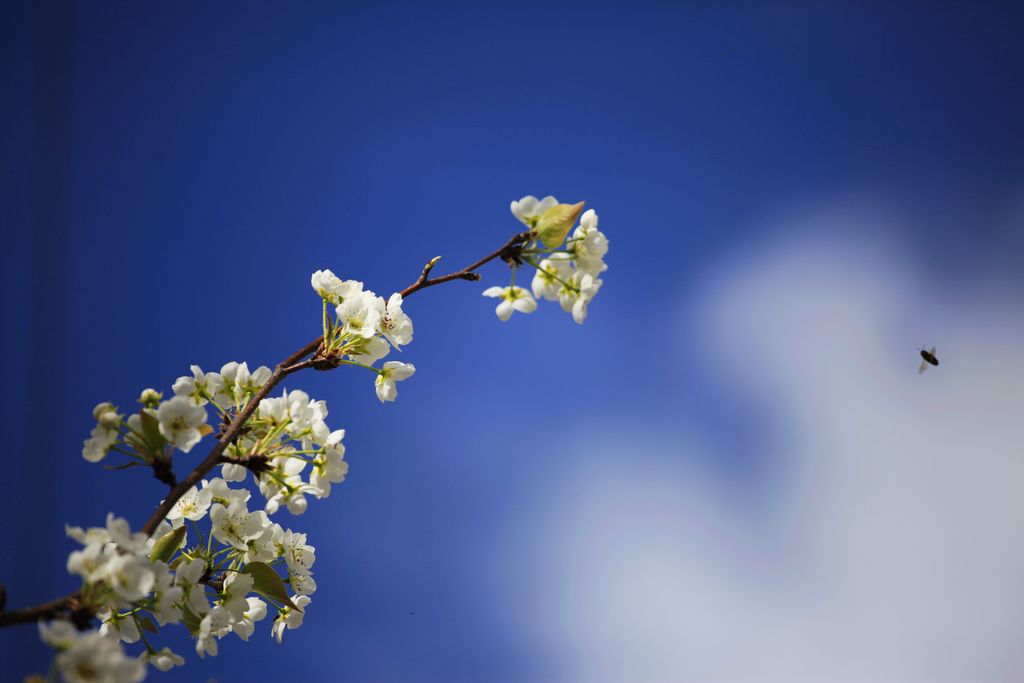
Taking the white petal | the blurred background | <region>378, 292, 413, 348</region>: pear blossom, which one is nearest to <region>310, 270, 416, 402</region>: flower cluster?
<region>378, 292, 413, 348</region>: pear blossom

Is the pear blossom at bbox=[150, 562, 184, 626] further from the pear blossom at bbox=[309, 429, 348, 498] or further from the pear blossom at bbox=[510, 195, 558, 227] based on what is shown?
the pear blossom at bbox=[510, 195, 558, 227]

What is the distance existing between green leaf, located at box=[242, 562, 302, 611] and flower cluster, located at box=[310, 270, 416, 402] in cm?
20

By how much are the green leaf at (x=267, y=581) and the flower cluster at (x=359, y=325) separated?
20cm

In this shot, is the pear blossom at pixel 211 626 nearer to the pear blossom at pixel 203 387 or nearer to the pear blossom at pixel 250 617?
the pear blossom at pixel 250 617

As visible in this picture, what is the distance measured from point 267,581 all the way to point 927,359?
1.88 m

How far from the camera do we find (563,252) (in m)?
0.75

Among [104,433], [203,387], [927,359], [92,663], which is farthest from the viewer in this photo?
[927,359]

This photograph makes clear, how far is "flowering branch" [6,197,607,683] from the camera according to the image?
21.5 inches

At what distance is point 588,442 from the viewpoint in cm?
205

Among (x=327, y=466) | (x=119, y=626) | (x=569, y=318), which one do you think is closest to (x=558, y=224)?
(x=327, y=466)

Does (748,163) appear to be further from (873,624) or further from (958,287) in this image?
(873,624)

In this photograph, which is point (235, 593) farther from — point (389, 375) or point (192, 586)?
point (389, 375)

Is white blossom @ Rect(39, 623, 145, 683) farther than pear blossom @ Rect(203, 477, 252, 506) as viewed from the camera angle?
No

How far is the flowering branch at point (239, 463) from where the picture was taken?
546 mm
